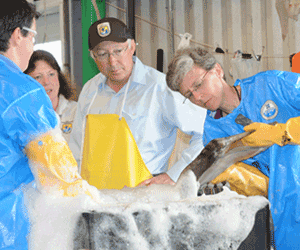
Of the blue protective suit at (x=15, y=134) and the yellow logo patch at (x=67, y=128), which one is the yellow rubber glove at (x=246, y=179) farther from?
the yellow logo patch at (x=67, y=128)

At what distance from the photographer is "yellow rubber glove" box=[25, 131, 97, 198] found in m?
0.83

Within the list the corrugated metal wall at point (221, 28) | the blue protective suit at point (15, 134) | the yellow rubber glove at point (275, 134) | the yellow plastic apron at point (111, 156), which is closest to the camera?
the blue protective suit at point (15, 134)

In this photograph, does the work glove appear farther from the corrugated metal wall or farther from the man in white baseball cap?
the corrugated metal wall

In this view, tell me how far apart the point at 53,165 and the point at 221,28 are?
2528 millimetres

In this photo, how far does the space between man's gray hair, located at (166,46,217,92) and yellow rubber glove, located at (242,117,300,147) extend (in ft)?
1.27

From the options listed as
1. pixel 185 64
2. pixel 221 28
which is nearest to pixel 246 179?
pixel 185 64

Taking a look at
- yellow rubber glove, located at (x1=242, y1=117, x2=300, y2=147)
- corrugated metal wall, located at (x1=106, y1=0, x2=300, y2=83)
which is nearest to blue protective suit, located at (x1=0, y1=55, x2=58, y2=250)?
yellow rubber glove, located at (x1=242, y1=117, x2=300, y2=147)

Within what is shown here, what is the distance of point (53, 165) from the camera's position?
836 mm

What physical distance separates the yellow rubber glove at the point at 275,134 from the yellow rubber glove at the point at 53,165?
0.62 m

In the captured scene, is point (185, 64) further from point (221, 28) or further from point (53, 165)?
point (221, 28)

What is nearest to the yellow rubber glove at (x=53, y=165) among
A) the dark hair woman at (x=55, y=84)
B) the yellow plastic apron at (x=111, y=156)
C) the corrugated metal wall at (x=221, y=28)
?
the yellow plastic apron at (x=111, y=156)

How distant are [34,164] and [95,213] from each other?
0.21m

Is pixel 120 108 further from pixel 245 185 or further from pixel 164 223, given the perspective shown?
pixel 164 223

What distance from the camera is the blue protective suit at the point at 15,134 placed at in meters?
0.81
